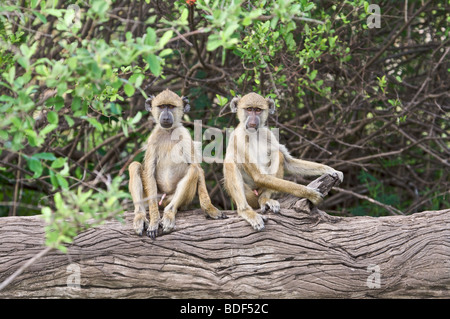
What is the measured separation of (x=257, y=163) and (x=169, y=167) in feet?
3.53

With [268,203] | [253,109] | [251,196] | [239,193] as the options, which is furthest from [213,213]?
[253,109]

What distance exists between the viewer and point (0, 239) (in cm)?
596

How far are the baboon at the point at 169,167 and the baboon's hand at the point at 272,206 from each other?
0.46m

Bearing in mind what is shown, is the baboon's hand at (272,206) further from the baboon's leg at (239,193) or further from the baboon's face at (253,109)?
the baboon's face at (253,109)

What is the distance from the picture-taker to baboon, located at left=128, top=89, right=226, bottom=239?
20.9 ft

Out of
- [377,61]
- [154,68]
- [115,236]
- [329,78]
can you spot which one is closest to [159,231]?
[115,236]

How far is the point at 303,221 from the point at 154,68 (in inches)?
111

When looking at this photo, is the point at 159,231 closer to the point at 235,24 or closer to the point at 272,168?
the point at 272,168

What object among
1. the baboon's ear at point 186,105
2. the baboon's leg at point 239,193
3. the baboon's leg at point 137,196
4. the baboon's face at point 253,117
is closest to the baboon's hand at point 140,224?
the baboon's leg at point 137,196

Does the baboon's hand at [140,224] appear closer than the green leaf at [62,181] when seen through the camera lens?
No

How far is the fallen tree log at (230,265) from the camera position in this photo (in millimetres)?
5754

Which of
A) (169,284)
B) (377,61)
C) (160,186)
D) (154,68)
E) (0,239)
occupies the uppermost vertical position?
(377,61)

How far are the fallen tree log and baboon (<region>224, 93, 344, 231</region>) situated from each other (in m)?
0.61

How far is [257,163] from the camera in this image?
670 cm
